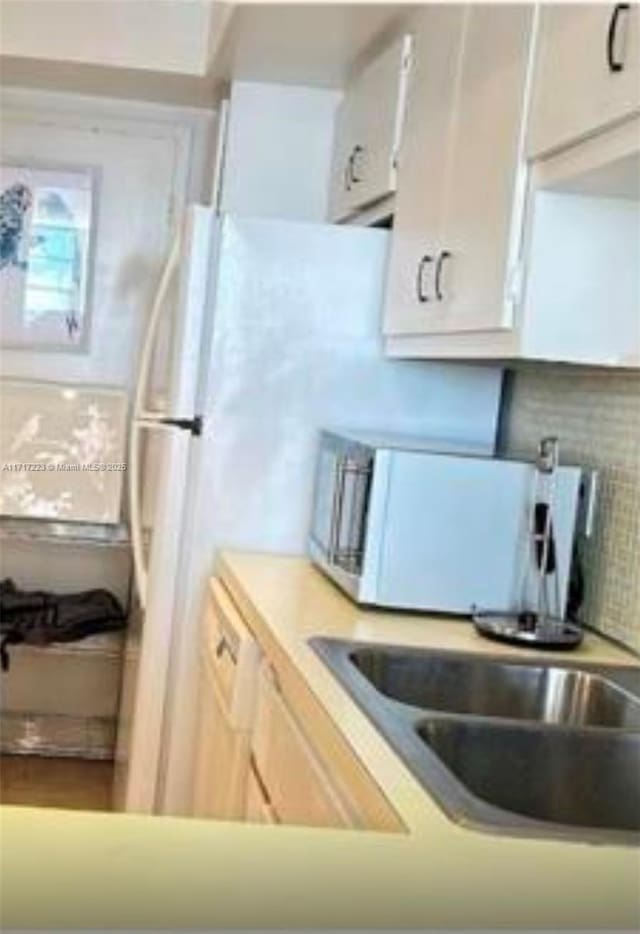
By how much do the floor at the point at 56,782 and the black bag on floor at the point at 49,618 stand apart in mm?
317

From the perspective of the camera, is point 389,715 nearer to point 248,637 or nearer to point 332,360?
point 248,637

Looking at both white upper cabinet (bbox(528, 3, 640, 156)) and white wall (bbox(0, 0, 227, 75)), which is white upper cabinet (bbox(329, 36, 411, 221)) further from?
white upper cabinet (bbox(528, 3, 640, 156))

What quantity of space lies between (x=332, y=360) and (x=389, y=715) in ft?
4.74

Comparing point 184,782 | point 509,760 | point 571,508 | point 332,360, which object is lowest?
point 184,782

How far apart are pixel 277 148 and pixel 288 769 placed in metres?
2.24

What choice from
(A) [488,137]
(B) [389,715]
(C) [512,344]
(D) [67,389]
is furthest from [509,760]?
(D) [67,389]

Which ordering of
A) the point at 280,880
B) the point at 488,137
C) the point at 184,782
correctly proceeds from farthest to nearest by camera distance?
the point at 184,782 < the point at 488,137 < the point at 280,880

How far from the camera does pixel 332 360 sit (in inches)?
116

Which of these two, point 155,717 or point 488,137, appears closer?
point 488,137

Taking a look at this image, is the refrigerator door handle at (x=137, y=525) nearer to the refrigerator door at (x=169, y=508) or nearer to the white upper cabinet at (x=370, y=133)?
the refrigerator door at (x=169, y=508)

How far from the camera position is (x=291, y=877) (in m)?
0.89

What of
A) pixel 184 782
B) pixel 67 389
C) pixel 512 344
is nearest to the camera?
pixel 512 344

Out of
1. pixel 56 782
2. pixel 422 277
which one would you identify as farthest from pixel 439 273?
pixel 56 782

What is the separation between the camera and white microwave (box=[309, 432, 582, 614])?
7.80 ft
